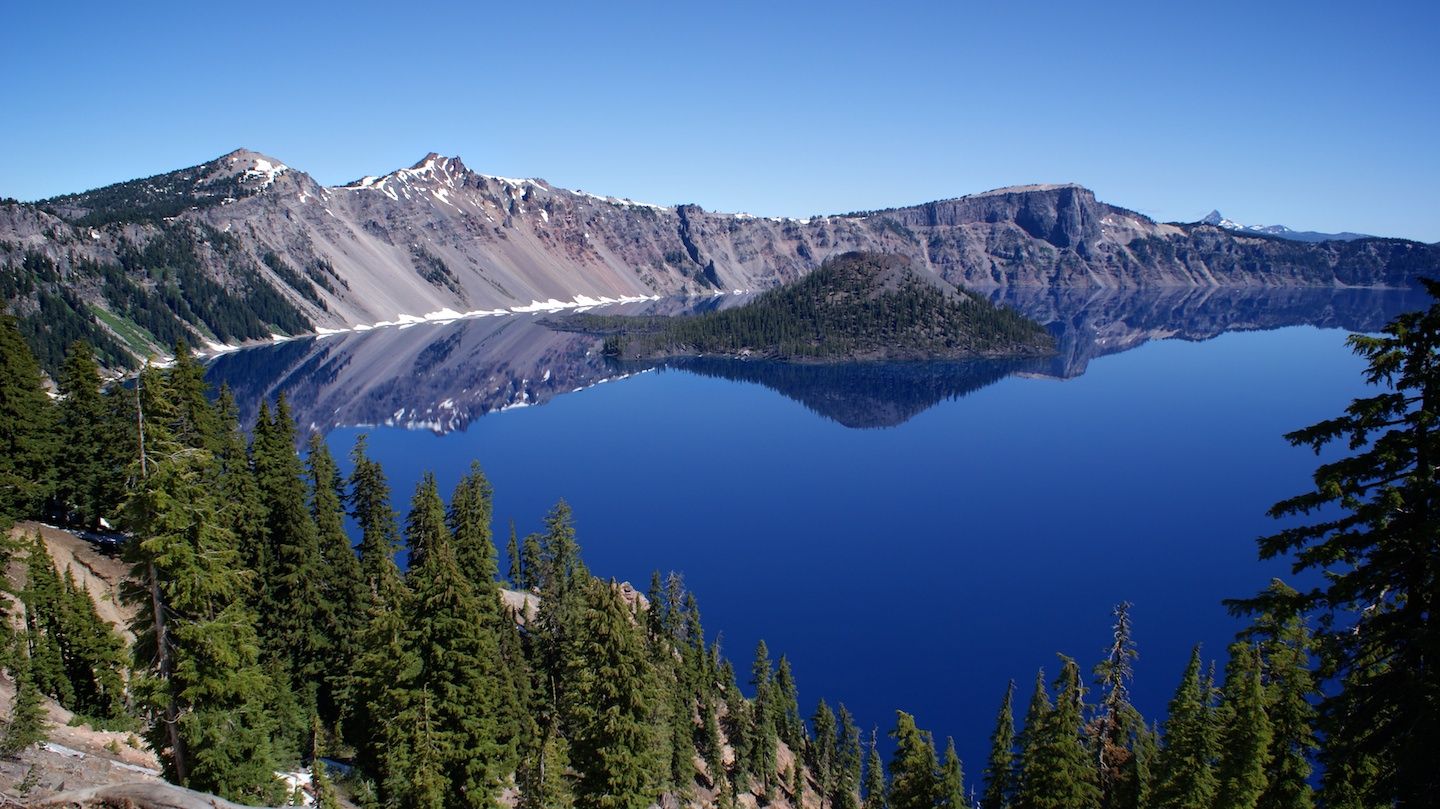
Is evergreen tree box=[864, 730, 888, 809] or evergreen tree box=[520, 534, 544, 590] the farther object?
evergreen tree box=[520, 534, 544, 590]

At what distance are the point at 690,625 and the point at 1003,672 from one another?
23.3m

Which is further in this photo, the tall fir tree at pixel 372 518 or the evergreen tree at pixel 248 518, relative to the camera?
the tall fir tree at pixel 372 518

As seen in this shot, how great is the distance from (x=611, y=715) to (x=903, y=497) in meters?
86.0

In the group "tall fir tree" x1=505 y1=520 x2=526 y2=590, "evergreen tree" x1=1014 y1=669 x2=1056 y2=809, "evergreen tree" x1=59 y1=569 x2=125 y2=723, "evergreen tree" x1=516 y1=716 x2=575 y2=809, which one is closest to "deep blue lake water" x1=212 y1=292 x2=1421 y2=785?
"tall fir tree" x1=505 y1=520 x2=526 y2=590

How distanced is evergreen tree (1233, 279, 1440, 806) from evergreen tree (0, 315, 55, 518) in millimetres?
51048

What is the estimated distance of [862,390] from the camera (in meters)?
193

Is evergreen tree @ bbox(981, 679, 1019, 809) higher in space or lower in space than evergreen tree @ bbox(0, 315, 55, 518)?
lower

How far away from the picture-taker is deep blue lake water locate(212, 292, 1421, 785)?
217 feet

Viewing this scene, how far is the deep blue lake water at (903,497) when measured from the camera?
217 ft

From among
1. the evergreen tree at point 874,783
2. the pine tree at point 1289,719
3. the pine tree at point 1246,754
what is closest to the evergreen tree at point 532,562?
the evergreen tree at point 874,783

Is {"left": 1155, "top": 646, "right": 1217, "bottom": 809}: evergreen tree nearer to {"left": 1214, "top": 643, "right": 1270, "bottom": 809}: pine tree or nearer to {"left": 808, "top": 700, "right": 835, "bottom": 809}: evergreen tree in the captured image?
{"left": 1214, "top": 643, "right": 1270, "bottom": 809}: pine tree

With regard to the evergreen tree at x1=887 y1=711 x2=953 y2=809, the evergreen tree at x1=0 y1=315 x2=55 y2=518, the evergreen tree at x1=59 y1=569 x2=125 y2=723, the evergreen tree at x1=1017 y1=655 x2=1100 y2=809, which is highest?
the evergreen tree at x1=0 y1=315 x2=55 y2=518

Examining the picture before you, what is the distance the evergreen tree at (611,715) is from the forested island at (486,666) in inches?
3.8

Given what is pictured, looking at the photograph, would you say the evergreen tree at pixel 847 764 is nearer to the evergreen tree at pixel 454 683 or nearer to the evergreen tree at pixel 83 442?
the evergreen tree at pixel 454 683
